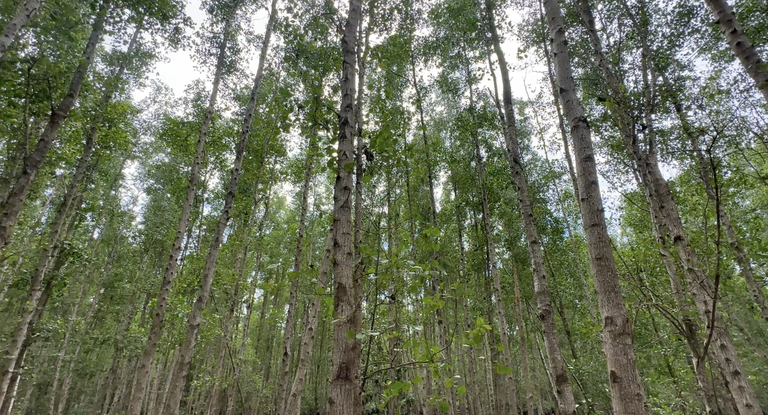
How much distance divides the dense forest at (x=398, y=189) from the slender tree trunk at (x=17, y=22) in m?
0.03

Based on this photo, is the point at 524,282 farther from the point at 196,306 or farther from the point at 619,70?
the point at 196,306

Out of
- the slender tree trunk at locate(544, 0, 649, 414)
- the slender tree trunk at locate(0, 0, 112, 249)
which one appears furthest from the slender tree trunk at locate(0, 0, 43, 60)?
the slender tree trunk at locate(544, 0, 649, 414)

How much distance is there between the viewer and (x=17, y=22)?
16.6ft

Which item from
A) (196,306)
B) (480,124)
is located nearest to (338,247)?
(196,306)

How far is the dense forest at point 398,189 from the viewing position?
9.89 ft

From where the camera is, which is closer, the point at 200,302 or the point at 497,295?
the point at 200,302

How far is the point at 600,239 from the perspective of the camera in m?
2.56

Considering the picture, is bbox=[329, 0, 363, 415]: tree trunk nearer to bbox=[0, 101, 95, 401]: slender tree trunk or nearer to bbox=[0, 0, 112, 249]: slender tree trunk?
bbox=[0, 0, 112, 249]: slender tree trunk

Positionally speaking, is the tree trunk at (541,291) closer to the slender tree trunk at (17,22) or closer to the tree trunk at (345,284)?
the tree trunk at (345,284)

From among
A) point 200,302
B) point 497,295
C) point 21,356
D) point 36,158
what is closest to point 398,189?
point 497,295

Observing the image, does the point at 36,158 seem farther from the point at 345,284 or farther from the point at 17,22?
the point at 345,284

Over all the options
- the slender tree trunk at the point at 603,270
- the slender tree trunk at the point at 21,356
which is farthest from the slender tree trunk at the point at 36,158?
the slender tree trunk at the point at 603,270

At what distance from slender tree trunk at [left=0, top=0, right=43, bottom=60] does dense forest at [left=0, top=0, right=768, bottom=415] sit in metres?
0.03

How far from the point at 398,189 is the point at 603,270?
1358cm
